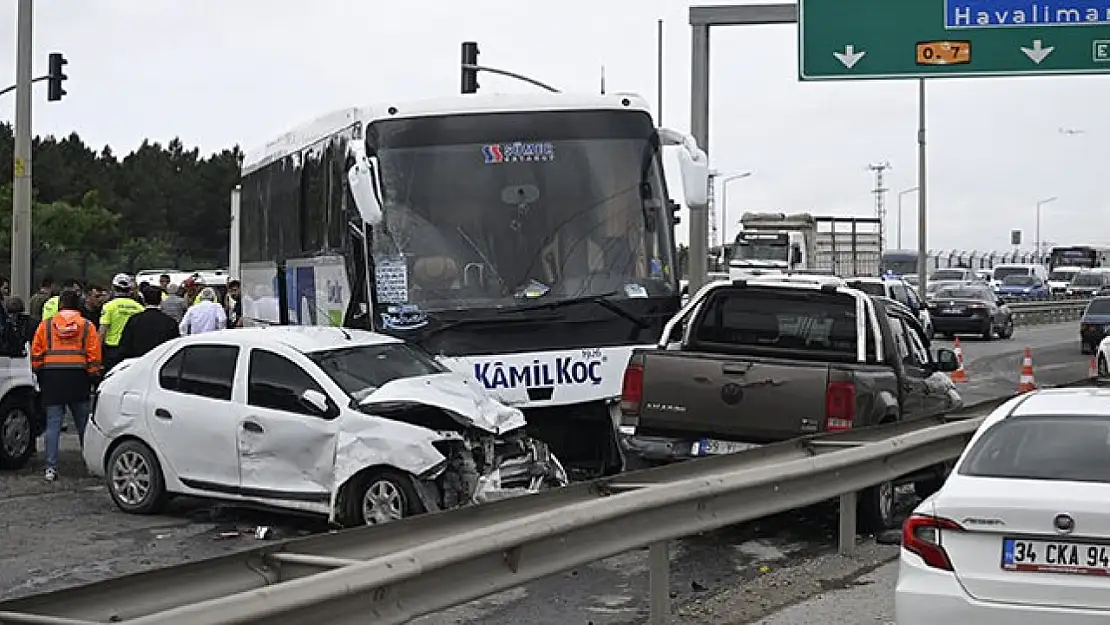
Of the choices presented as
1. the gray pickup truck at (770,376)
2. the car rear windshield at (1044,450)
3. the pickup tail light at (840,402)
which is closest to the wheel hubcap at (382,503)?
the gray pickup truck at (770,376)

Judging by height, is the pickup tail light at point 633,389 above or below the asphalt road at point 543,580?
above

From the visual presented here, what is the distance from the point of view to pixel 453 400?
452 inches

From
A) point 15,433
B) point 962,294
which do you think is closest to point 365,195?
point 15,433

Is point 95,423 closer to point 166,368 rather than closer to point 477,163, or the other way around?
point 166,368

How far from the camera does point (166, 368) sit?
12.9m

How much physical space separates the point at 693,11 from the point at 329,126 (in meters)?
7.05

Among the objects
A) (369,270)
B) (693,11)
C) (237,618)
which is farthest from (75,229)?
(237,618)

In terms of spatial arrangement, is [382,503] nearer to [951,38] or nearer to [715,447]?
[715,447]

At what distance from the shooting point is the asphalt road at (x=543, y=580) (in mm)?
9078

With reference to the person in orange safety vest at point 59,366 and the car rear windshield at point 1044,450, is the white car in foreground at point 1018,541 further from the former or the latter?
the person in orange safety vest at point 59,366

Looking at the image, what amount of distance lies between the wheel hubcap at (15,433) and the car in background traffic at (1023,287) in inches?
2288

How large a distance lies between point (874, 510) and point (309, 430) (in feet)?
13.5

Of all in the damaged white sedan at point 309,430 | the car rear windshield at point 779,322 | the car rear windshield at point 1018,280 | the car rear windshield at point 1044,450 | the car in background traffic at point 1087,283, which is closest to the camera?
the car rear windshield at point 1044,450

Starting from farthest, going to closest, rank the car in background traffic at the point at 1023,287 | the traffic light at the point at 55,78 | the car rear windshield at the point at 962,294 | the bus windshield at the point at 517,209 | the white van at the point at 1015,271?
1. the white van at the point at 1015,271
2. the car in background traffic at the point at 1023,287
3. the car rear windshield at the point at 962,294
4. the traffic light at the point at 55,78
5. the bus windshield at the point at 517,209
